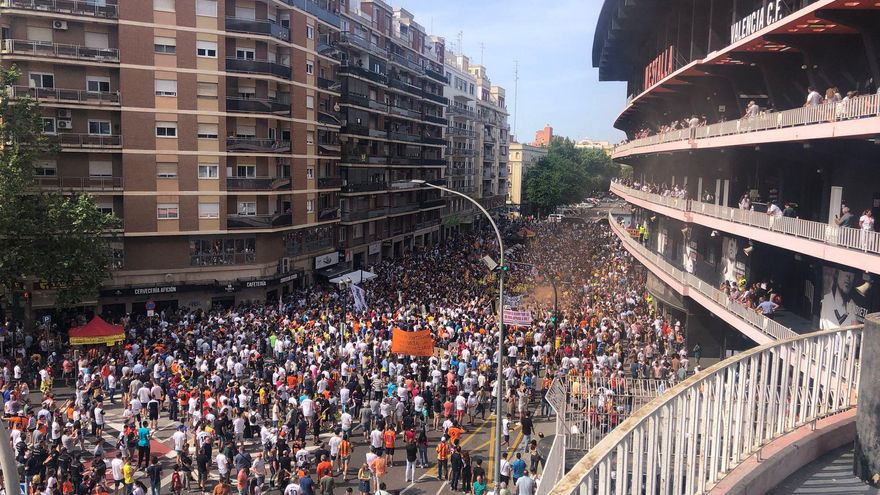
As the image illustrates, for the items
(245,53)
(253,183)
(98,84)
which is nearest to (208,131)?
(253,183)

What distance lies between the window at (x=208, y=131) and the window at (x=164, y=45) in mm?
4052

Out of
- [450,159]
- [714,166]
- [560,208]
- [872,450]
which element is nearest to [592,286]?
[714,166]

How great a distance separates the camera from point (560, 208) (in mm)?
110812

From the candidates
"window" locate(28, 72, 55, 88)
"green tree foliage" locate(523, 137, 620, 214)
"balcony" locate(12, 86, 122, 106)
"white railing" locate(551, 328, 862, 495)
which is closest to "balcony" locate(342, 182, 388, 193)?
"balcony" locate(12, 86, 122, 106)

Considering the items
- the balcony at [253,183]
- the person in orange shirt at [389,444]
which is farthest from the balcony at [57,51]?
the person in orange shirt at [389,444]

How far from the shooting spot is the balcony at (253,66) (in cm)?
3688

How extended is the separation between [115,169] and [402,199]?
32396 mm

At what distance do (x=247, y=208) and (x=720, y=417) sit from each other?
3543 centimetres

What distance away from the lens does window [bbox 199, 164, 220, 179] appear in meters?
36.6

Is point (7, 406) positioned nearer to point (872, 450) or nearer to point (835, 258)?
point (872, 450)

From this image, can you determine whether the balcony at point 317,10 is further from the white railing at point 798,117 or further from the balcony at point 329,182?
the white railing at point 798,117

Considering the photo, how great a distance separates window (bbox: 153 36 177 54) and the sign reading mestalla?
87.8ft

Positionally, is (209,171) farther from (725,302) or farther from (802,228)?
(802,228)

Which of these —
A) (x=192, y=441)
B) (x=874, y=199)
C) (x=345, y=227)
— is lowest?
(x=192, y=441)
